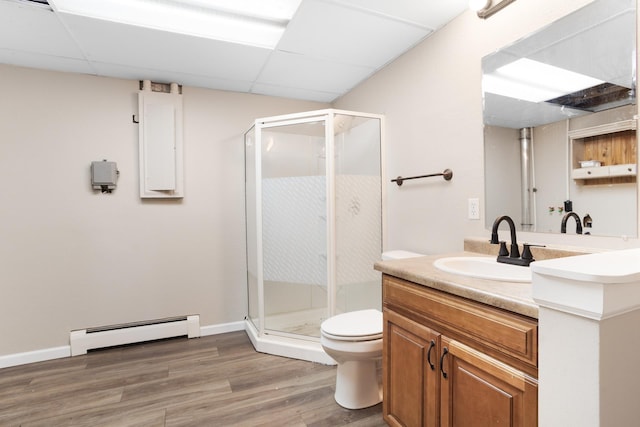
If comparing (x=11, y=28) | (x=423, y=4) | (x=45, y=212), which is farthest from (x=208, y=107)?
(x=423, y=4)

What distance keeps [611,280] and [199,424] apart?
6.26ft

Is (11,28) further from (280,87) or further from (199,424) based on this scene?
(199,424)

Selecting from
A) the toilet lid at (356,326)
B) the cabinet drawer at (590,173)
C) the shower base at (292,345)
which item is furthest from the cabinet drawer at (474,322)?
the shower base at (292,345)

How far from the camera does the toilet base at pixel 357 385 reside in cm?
183

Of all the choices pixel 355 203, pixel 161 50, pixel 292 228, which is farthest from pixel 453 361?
pixel 161 50

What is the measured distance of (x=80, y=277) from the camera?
259 cm

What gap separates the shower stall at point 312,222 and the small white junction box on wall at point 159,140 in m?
0.69

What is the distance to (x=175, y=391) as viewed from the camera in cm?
204

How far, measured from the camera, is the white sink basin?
1.39 metres

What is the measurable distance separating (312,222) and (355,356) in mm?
1144

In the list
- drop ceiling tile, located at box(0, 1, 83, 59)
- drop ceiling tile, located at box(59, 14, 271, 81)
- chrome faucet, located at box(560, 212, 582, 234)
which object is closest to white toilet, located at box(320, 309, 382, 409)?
chrome faucet, located at box(560, 212, 582, 234)

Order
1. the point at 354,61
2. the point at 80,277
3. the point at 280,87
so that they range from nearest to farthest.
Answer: the point at 354,61
the point at 80,277
the point at 280,87

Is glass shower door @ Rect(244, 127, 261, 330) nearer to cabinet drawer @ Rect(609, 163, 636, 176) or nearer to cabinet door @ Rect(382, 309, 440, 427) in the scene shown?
cabinet door @ Rect(382, 309, 440, 427)

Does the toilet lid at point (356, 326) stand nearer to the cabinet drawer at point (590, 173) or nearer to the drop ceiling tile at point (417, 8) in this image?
the cabinet drawer at point (590, 173)
